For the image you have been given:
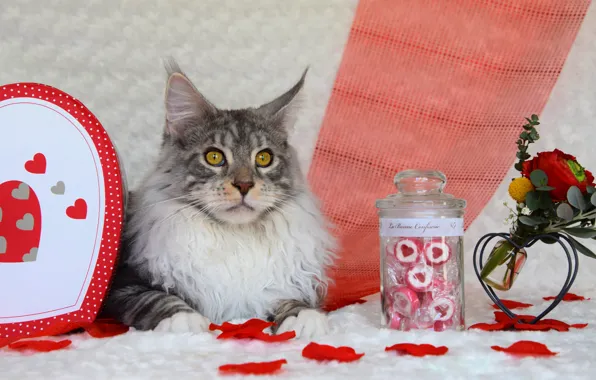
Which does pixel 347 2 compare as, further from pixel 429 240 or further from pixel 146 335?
pixel 146 335

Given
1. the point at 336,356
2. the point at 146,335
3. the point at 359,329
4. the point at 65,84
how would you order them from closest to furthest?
the point at 336,356, the point at 146,335, the point at 359,329, the point at 65,84

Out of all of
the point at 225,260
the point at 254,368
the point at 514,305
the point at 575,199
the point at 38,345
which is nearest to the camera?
the point at 254,368

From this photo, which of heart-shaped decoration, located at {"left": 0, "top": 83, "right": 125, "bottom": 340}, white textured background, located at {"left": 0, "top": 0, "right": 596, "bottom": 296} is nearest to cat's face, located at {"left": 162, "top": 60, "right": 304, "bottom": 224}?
heart-shaped decoration, located at {"left": 0, "top": 83, "right": 125, "bottom": 340}

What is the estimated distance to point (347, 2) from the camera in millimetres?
1911

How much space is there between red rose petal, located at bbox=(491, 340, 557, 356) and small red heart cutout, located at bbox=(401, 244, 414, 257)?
239 mm

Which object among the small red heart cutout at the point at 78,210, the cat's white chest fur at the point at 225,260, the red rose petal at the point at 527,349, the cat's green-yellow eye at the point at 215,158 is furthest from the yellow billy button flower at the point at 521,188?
the small red heart cutout at the point at 78,210

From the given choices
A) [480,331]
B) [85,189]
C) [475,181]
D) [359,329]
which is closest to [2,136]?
[85,189]

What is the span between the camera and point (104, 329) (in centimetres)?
119

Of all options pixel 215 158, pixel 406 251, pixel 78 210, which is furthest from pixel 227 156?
pixel 406 251

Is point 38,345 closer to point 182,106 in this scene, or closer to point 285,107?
point 182,106

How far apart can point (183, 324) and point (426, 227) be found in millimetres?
471

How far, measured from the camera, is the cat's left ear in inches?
54.2

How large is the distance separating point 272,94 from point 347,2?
0.36 meters

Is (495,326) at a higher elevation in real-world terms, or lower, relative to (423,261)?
lower
